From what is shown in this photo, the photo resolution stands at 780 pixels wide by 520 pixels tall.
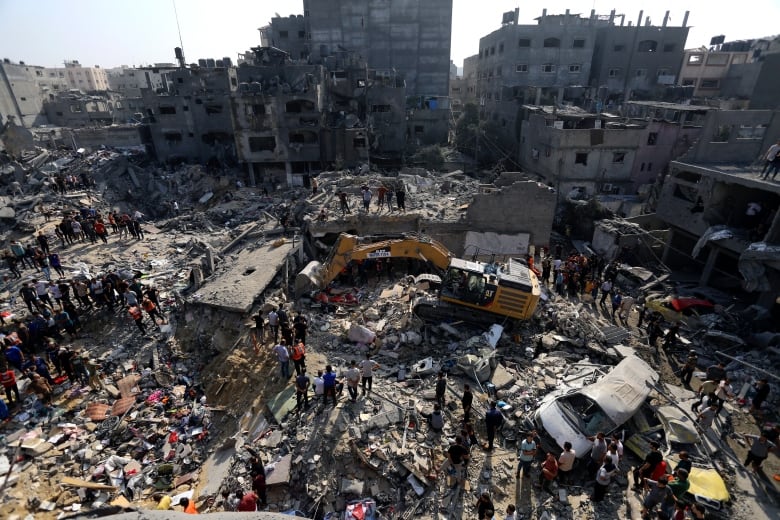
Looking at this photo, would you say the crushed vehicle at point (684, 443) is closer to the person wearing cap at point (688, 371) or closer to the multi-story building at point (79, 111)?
the person wearing cap at point (688, 371)

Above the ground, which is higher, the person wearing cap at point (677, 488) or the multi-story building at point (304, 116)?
the multi-story building at point (304, 116)

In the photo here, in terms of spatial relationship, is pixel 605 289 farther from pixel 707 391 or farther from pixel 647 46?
pixel 647 46

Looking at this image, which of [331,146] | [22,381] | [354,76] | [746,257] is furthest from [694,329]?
[354,76]

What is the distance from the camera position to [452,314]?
41.2ft

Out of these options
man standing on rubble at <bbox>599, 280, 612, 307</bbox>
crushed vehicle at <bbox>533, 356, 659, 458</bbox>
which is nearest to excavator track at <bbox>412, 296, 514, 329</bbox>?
crushed vehicle at <bbox>533, 356, 659, 458</bbox>

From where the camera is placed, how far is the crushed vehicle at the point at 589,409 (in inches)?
331

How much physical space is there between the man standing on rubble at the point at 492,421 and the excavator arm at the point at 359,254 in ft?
22.5

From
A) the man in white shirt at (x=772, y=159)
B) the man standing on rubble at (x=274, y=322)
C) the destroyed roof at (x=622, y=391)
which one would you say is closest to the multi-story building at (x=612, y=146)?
the man in white shirt at (x=772, y=159)

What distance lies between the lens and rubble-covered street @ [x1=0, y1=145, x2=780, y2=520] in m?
8.48

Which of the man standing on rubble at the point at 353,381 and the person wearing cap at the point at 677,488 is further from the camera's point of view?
the man standing on rubble at the point at 353,381

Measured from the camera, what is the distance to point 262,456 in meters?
9.13

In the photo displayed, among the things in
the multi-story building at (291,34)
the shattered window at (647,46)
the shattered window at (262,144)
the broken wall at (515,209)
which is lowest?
the broken wall at (515,209)

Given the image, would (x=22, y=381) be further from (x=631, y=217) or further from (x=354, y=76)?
(x=354, y=76)

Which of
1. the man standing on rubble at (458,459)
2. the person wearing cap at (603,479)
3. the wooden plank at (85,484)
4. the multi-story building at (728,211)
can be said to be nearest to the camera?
the person wearing cap at (603,479)
